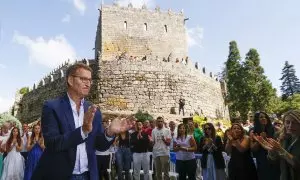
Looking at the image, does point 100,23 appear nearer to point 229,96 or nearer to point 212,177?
point 229,96

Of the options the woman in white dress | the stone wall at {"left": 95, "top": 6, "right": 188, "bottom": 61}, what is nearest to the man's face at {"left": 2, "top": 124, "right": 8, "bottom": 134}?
the woman in white dress

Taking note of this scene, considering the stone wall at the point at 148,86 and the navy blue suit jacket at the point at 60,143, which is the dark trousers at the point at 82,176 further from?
the stone wall at the point at 148,86

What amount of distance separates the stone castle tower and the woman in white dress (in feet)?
49.3

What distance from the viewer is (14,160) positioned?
8.73m

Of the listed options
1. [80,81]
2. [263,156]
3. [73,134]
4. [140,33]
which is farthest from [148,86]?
[73,134]

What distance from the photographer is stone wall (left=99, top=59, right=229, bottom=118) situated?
2552 cm

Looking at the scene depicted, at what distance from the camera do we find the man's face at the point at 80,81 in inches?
116

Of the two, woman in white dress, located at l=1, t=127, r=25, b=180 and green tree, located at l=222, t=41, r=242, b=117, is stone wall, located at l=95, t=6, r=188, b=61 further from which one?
woman in white dress, located at l=1, t=127, r=25, b=180

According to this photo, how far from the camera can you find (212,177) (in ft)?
25.8

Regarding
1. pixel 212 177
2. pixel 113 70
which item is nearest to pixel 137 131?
pixel 212 177

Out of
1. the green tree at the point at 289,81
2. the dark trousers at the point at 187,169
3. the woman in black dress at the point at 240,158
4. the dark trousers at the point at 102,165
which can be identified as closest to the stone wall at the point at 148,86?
the dark trousers at the point at 102,165

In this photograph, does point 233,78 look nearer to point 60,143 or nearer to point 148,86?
point 148,86

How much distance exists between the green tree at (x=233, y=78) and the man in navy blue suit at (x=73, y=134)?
32113 millimetres

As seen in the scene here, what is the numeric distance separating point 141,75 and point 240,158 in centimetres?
2008
